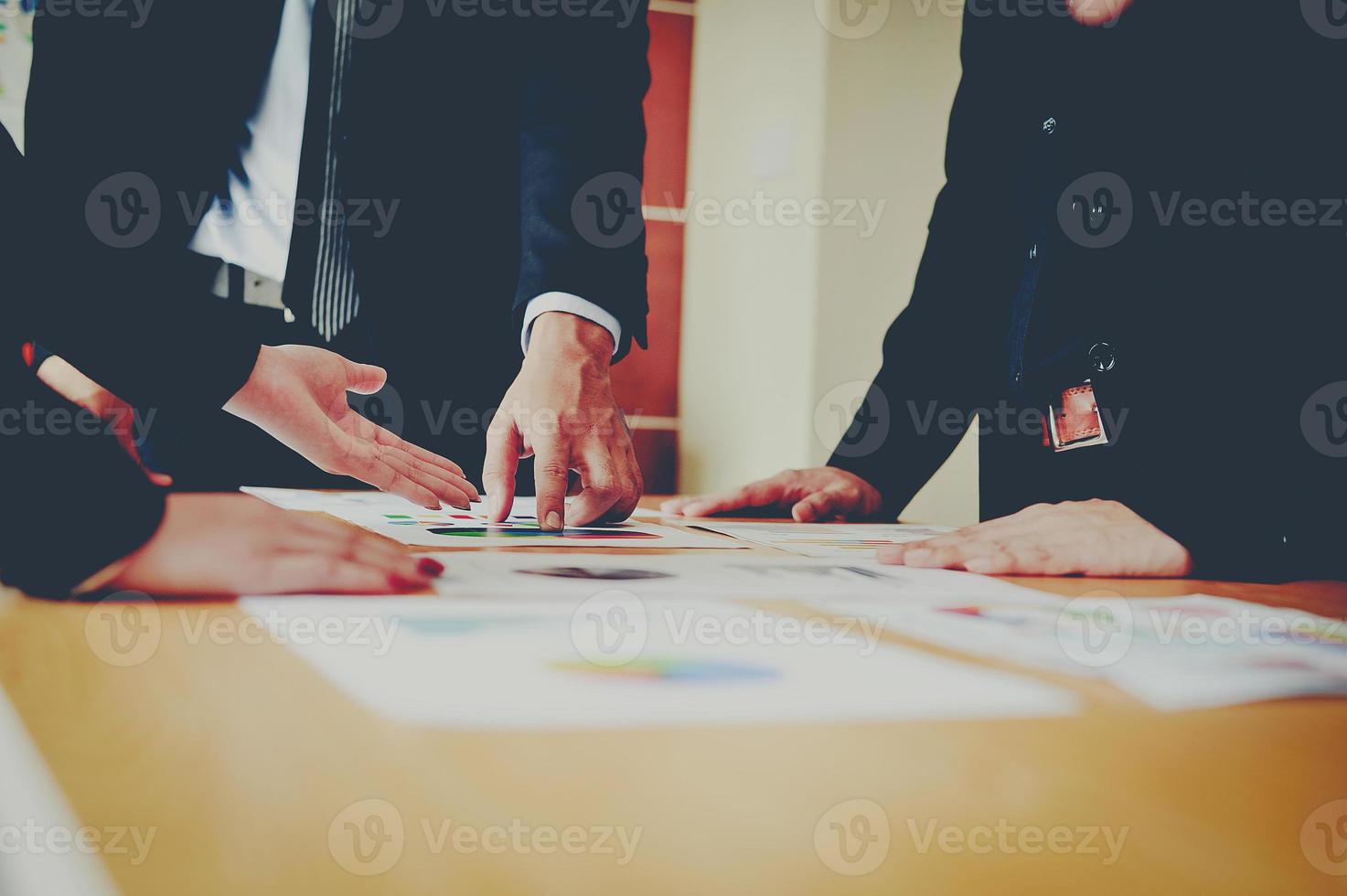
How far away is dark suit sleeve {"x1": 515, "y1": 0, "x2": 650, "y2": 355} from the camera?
122cm

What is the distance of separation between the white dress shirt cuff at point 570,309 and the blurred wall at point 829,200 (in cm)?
173

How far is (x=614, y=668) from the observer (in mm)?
381

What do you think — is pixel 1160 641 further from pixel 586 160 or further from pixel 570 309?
pixel 586 160

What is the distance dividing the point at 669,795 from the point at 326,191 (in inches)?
55.4

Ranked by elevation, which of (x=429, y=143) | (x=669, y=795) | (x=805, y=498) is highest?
(x=429, y=143)

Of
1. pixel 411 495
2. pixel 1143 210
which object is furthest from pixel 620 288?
pixel 1143 210

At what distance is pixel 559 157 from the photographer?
1335mm

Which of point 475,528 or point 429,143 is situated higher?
point 429,143

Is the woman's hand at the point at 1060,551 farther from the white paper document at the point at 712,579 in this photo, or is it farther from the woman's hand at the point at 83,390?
the woman's hand at the point at 83,390

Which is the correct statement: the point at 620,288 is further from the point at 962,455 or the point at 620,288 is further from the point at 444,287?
the point at 962,455

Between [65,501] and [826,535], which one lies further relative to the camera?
[826,535]

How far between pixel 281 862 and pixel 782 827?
0.13 meters

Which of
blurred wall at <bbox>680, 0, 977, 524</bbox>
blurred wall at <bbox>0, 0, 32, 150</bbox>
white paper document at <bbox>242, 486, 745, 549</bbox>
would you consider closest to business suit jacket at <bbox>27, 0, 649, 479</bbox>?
white paper document at <bbox>242, 486, 745, 549</bbox>

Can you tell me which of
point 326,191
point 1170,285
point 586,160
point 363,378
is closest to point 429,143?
point 326,191
